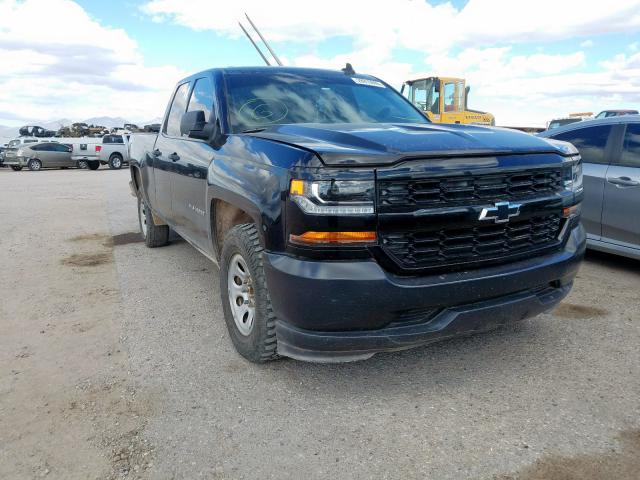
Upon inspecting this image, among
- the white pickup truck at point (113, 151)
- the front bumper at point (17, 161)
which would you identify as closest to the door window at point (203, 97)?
the white pickup truck at point (113, 151)

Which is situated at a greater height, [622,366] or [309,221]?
[309,221]

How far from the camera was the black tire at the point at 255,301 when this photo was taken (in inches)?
113

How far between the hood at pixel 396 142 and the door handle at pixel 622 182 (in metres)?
2.35

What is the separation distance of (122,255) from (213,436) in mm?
4269

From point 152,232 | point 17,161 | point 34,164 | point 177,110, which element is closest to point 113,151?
point 34,164

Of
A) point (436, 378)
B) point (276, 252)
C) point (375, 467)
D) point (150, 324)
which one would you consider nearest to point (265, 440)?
point (375, 467)

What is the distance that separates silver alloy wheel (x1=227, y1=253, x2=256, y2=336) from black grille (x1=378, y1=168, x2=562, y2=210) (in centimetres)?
106

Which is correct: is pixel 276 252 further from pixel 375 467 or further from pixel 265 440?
pixel 375 467

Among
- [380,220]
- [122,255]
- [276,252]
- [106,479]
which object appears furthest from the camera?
[122,255]

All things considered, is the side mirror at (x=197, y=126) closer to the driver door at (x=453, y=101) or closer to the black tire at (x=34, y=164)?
the driver door at (x=453, y=101)

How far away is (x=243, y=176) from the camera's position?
3.04 metres

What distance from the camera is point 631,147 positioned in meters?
5.04

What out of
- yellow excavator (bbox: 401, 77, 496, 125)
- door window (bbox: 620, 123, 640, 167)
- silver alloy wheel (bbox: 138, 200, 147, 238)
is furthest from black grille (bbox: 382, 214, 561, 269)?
yellow excavator (bbox: 401, 77, 496, 125)

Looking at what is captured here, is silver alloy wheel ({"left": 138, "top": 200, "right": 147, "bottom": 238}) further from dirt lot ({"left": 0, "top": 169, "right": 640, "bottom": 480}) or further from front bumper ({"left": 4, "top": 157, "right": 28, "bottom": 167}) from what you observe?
front bumper ({"left": 4, "top": 157, "right": 28, "bottom": 167})
